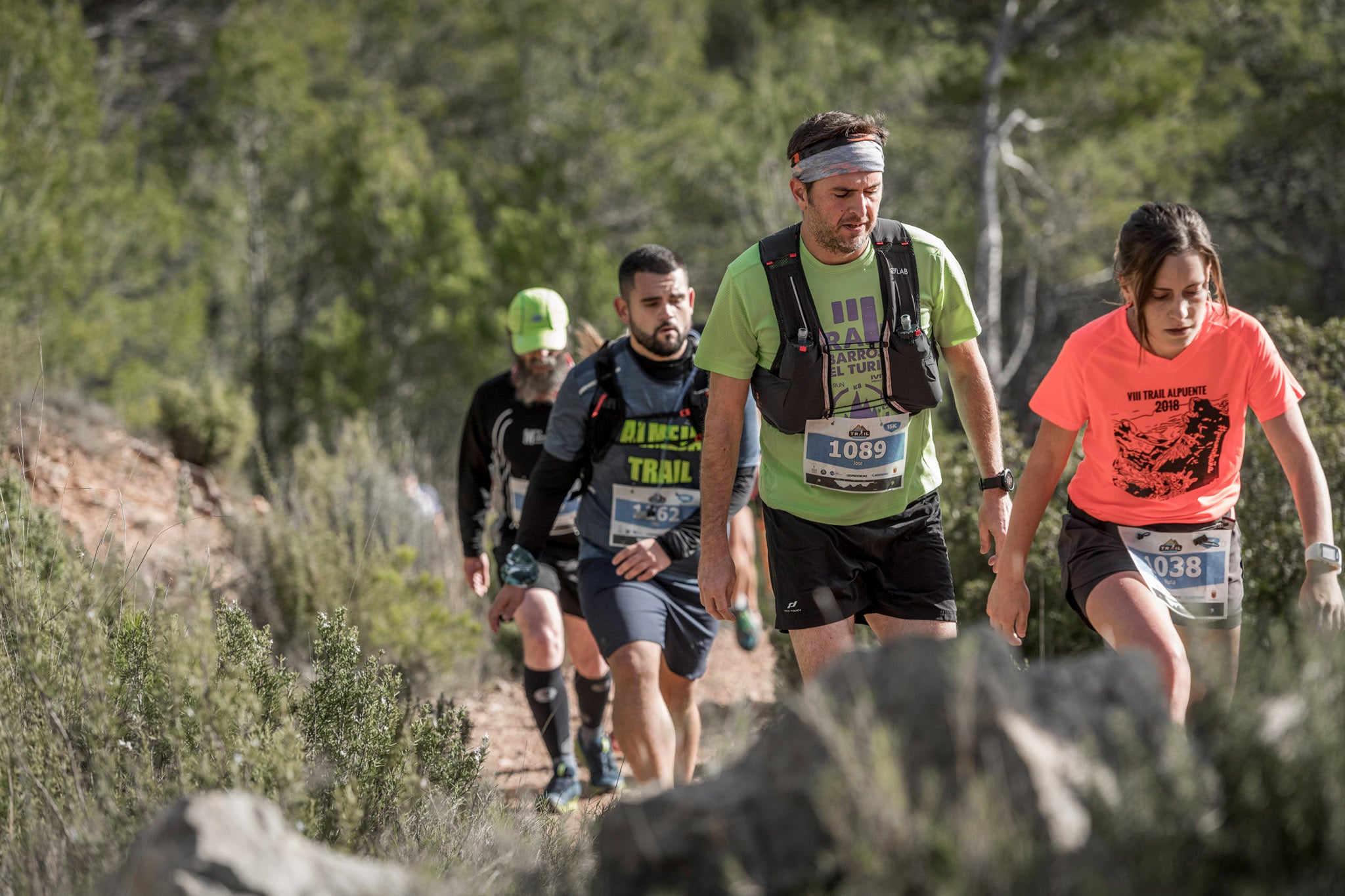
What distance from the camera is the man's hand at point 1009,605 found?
9.72 feet

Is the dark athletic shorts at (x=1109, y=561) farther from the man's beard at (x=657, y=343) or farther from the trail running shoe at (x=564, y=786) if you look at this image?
the trail running shoe at (x=564, y=786)

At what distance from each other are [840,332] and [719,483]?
521 millimetres

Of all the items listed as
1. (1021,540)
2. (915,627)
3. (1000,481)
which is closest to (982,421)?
(1000,481)

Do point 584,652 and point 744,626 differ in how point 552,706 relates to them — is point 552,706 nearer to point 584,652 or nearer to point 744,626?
point 584,652

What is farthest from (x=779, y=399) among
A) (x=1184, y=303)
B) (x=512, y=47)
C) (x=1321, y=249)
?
(x=512, y=47)

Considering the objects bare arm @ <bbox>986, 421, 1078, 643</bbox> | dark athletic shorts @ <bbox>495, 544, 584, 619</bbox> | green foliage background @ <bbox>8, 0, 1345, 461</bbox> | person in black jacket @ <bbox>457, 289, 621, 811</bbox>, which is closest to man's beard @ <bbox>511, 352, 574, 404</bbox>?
person in black jacket @ <bbox>457, 289, 621, 811</bbox>

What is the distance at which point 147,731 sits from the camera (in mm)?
2725

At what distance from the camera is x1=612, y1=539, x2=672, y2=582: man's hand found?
3.71m

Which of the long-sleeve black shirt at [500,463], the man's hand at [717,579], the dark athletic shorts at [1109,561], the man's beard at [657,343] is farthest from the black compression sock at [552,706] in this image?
the dark athletic shorts at [1109,561]

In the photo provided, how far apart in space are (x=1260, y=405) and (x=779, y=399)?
1217 mm

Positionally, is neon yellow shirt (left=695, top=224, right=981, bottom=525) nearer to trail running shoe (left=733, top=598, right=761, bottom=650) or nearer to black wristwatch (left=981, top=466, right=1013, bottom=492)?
black wristwatch (left=981, top=466, right=1013, bottom=492)

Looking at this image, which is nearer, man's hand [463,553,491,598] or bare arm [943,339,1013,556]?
bare arm [943,339,1013,556]

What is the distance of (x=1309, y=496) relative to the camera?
110 inches

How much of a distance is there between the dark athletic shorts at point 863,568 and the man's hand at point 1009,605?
0.45 ft
